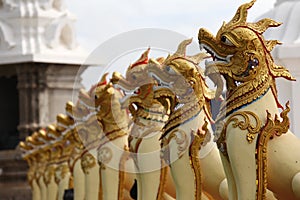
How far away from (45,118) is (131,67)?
1439cm

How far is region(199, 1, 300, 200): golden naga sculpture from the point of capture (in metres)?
9.70

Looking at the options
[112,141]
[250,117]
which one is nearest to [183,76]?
[250,117]

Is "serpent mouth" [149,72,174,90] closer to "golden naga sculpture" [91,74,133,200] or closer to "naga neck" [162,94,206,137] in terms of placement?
"naga neck" [162,94,206,137]

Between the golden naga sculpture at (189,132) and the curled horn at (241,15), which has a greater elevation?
the curled horn at (241,15)

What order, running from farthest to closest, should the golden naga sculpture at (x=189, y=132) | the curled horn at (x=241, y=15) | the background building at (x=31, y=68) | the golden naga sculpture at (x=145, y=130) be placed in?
the background building at (x=31, y=68), the golden naga sculpture at (x=145, y=130), the golden naga sculpture at (x=189, y=132), the curled horn at (x=241, y=15)

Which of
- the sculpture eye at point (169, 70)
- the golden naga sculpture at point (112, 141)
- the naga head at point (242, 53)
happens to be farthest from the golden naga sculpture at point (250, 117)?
the golden naga sculpture at point (112, 141)

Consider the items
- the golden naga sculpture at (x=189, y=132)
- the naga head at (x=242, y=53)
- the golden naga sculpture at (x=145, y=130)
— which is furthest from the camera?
the golden naga sculpture at (x=145, y=130)

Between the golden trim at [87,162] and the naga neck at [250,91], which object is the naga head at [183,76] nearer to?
the naga neck at [250,91]

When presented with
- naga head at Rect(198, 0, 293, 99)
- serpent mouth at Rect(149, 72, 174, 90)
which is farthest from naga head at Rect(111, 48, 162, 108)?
naga head at Rect(198, 0, 293, 99)

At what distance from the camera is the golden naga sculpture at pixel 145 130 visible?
1188 cm

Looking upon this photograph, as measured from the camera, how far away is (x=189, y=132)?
36.0 feet

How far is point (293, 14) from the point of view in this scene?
13.7 m

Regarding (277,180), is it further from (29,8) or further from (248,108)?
(29,8)

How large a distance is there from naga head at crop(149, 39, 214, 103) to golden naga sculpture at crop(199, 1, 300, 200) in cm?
89
